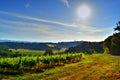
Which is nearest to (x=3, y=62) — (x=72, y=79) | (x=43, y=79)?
(x=43, y=79)

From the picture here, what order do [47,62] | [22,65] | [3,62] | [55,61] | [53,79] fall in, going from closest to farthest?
[53,79]
[3,62]
[22,65]
[47,62]
[55,61]

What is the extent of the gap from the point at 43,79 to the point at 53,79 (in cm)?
184

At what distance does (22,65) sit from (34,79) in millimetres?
18728

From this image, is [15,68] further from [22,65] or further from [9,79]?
[9,79]

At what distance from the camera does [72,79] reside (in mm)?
35062

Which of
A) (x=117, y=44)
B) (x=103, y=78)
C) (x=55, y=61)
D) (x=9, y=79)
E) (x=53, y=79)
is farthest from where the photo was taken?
(x=117, y=44)

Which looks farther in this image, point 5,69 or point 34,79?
point 5,69

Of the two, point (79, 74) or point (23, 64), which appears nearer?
point (79, 74)

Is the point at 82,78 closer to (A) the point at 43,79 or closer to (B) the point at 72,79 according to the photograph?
(B) the point at 72,79

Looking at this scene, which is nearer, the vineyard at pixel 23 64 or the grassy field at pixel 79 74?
the grassy field at pixel 79 74

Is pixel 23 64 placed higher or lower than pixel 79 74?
higher

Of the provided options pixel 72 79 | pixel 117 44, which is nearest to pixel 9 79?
pixel 72 79

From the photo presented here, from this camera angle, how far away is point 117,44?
121688mm

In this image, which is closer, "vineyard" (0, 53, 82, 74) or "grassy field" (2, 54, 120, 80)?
"grassy field" (2, 54, 120, 80)
